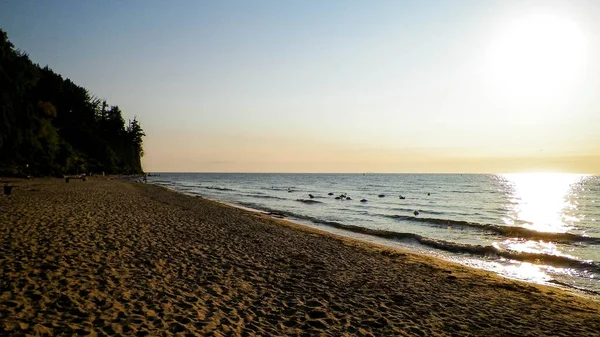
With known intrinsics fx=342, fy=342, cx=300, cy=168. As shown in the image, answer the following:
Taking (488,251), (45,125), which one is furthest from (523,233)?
(45,125)

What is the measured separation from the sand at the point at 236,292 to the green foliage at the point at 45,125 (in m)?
44.1

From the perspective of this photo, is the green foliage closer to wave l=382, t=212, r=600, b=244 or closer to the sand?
the sand

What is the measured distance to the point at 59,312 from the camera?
6504 mm

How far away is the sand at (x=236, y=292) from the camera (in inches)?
270

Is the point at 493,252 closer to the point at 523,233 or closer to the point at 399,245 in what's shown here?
the point at 399,245

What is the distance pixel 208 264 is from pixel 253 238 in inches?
247

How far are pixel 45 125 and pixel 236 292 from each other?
66.0 meters

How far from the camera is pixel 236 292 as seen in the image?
9.13 m

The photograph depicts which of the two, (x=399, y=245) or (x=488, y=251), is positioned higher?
(x=488, y=251)

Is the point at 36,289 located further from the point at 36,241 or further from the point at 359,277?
the point at 359,277

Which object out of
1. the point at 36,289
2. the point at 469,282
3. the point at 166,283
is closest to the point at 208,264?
the point at 166,283

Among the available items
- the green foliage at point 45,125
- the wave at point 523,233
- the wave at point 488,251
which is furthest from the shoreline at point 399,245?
the green foliage at point 45,125

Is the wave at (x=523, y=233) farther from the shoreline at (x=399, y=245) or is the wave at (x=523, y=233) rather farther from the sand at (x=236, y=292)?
the sand at (x=236, y=292)

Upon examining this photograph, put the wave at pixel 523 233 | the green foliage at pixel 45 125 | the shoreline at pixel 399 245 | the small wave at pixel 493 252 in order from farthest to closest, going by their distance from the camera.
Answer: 1. the green foliage at pixel 45 125
2. the wave at pixel 523 233
3. the small wave at pixel 493 252
4. the shoreline at pixel 399 245
